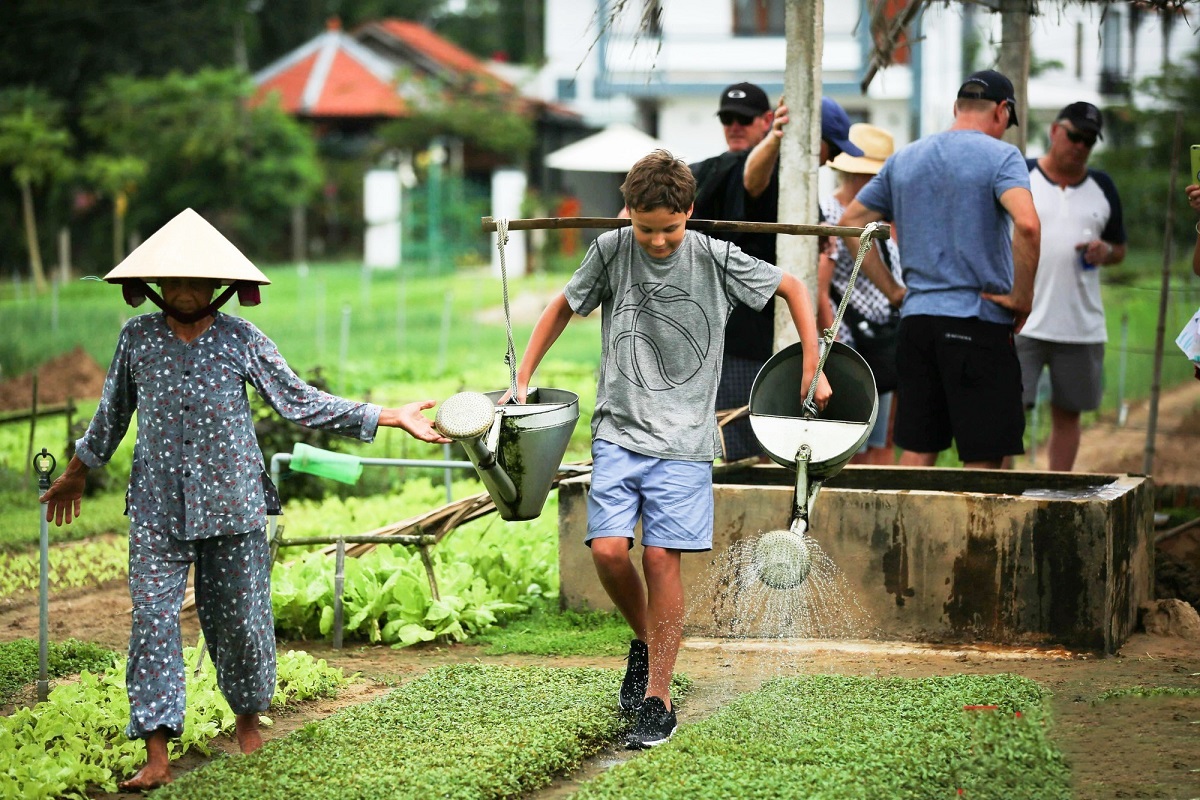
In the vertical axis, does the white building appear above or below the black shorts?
above

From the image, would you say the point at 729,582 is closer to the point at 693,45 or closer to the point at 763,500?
the point at 763,500

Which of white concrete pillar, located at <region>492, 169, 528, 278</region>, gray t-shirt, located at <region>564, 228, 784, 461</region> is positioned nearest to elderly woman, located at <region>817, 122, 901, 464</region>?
gray t-shirt, located at <region>564, 228, 784, 461</region>

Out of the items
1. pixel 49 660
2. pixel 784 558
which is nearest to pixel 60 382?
pixel 49 660

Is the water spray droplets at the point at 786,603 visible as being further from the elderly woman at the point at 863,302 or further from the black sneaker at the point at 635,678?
the elderly woman at the point at 863,302

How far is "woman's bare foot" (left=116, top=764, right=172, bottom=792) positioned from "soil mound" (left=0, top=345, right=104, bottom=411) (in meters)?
8.74

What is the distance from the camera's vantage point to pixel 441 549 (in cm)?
696

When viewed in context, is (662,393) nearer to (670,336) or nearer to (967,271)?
(670,336)

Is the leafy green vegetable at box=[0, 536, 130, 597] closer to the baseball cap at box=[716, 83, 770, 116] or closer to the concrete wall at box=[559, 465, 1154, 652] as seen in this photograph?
the concrete wall at box=[559, 465, 1154, 652]

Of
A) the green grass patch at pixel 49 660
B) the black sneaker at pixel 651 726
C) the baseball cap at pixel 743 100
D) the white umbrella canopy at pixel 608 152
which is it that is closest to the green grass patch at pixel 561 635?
the black sneaker at pixel 651 726

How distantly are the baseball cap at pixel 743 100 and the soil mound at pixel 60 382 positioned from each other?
7.65 meters

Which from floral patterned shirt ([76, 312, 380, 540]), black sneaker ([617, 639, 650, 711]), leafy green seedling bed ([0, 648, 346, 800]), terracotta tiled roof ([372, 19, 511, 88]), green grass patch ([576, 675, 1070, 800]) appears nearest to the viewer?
green grass patch ([576, 675, 1070, 800])

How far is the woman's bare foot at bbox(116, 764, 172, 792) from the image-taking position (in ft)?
14.0

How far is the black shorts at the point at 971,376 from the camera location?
246 inches

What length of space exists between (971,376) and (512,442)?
251 centimetres
